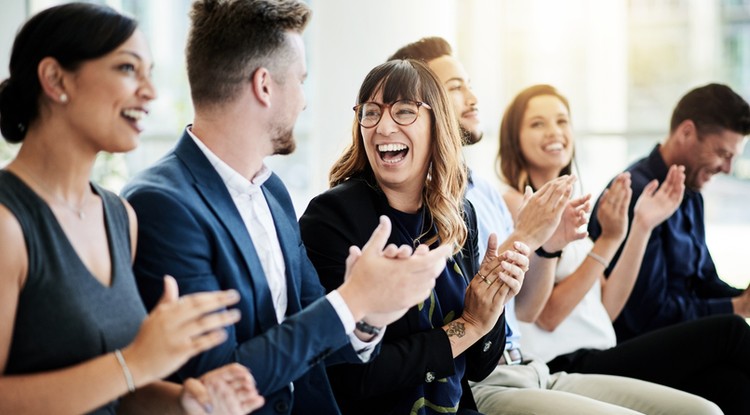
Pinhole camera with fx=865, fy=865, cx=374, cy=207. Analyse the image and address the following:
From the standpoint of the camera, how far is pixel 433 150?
2131mm

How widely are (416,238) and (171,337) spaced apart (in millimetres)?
942

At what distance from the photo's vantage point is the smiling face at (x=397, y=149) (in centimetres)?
204

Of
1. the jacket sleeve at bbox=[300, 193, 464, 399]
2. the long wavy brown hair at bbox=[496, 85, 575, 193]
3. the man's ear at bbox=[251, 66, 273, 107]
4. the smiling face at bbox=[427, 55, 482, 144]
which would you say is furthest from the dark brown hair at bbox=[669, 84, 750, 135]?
the man's ear at bbox=[251, 66, 273, 107]

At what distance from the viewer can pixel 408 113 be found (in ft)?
6.74

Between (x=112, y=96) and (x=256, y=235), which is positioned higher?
(x=112, y=96)

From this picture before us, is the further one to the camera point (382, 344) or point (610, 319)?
point (610, 319)

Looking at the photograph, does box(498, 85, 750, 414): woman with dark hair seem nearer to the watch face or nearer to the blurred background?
the watch face

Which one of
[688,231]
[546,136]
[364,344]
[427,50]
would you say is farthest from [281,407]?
[688,231]

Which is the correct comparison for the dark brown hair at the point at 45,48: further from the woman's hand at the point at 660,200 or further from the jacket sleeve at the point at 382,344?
the woman's hand at the point at 660,200

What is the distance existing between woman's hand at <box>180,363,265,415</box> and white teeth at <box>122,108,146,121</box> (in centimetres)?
41

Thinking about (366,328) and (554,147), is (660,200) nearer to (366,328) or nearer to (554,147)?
(554,147)

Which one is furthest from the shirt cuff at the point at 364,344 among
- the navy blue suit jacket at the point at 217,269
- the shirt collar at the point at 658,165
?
the shirt collar at the point at 658,165

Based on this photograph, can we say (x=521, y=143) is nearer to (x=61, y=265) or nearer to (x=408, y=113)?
(x=408, y=113)

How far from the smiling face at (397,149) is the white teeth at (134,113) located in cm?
78
